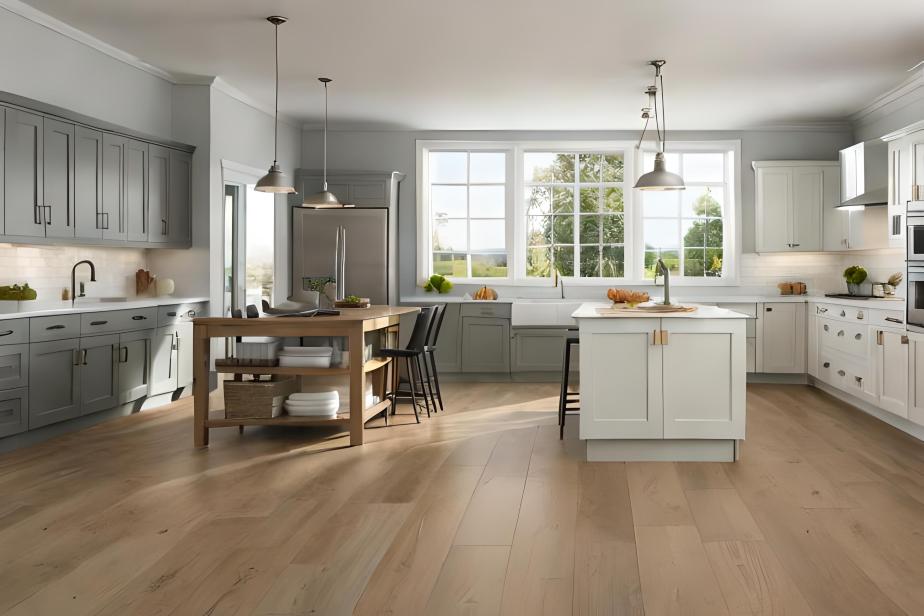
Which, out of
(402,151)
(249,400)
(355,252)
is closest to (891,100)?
(402,151)

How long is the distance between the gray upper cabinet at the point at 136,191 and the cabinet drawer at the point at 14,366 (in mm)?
1663

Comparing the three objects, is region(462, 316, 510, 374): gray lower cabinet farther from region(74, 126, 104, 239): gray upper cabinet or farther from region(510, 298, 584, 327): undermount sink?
region(74, 126, 104, 239): gray upper cabinet

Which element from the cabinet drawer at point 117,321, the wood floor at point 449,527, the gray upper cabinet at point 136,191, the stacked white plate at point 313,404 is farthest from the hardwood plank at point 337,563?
the gray upper cabinet at point 136,191

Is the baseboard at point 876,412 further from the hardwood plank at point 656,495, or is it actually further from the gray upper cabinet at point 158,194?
the gray upper cabinet at point 158,194

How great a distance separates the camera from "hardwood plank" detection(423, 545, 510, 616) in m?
2.71

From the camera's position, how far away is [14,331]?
202 inches

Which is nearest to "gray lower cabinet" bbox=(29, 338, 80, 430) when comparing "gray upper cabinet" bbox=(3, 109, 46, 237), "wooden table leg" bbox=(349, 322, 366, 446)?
"gray upper cabinet" bbox=(3, 109, 46, 237)

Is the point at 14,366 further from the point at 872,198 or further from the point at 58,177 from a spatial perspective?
the point at 872,198

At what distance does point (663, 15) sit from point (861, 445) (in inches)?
127

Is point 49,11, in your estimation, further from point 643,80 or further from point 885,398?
point 885,398

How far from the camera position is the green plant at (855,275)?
815 centimetres

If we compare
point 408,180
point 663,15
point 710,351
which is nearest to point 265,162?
point 408,180

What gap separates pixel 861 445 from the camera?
5.54 meters

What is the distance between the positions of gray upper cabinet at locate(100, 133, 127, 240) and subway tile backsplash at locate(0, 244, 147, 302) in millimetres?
330
